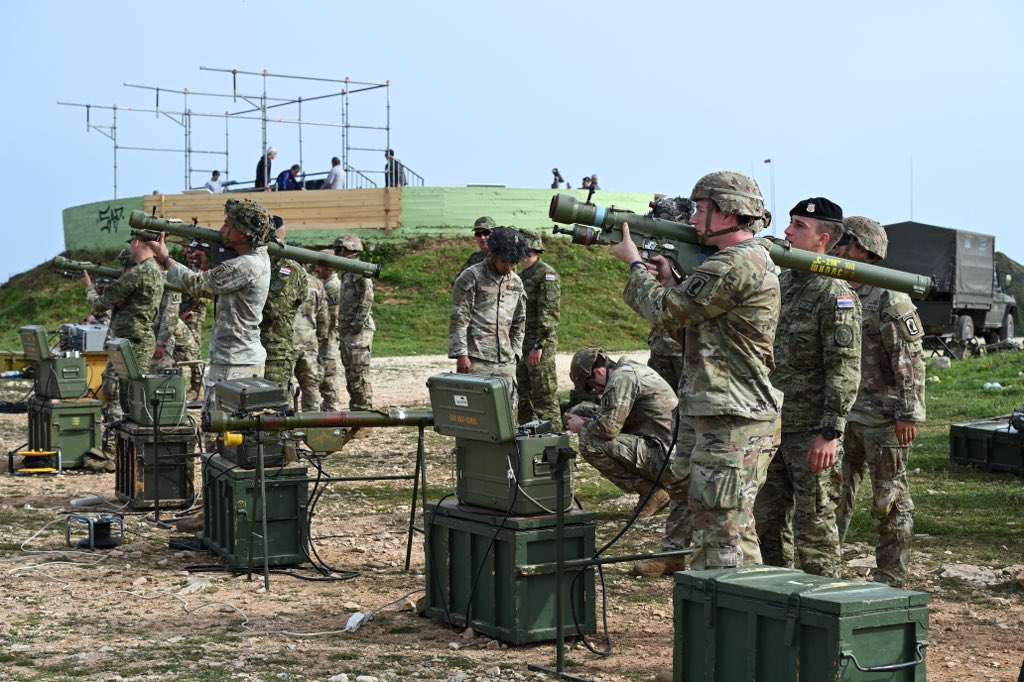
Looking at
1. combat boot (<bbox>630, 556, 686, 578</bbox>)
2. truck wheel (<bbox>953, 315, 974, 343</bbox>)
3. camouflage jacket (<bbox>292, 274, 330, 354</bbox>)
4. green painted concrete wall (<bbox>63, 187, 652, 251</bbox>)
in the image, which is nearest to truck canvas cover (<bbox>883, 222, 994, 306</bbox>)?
truck wheel (<bbox>953, 315, 974, 343</bbox>)

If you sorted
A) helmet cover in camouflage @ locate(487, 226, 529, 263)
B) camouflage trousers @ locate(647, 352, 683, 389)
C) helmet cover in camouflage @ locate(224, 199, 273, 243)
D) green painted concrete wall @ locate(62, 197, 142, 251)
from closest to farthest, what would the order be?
1. helmet cover in camouflage @ locate(224, 199, 273, 243)
2. helmet cover in camouflage @ locate(487, 226, 529, 263)
3. camouflage trousers @ locate(647, 352, 683, 389)
4. green painted concrete wall @ locate(62, 197, 142, 251)

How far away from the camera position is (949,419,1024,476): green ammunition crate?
11586 millimetres

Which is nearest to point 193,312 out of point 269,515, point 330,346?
point 330,346

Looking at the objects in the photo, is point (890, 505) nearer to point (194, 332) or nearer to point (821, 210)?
point (821, 210)

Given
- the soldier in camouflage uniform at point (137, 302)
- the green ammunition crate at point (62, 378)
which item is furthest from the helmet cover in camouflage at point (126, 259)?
the green ammunition crate at point (62, 378)

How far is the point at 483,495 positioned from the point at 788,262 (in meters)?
1.94

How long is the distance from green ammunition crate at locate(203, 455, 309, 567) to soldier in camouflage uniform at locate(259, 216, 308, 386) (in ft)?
14.1

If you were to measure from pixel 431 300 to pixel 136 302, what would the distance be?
759 inches

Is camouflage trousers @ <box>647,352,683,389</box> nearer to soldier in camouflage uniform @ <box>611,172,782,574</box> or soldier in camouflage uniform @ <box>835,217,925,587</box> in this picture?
soldier in camouflage uniform @ <box>835,217,925,587</box>

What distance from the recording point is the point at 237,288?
8961 mm

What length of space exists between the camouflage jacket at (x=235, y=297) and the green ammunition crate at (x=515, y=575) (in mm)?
3110

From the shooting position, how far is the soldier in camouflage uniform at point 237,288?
8875 millimetres

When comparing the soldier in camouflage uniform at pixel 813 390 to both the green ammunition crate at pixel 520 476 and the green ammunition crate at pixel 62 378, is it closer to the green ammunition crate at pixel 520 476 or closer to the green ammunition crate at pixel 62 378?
the green ammunition crate at pixel 520 476

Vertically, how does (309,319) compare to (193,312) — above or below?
below
